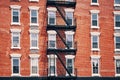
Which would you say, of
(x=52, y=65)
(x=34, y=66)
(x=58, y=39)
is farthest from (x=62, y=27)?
(x=34, y=66)

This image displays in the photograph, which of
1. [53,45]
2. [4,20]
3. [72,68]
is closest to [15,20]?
[4,20]

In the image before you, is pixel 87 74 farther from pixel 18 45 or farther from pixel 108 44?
pixel 18 45

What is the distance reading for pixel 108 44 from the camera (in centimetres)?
4700

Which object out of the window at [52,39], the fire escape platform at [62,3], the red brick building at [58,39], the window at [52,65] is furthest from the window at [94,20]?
the window at [52,65]

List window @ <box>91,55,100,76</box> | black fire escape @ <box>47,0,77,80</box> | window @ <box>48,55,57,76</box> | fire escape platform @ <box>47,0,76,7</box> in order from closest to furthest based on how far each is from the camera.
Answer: black fire escape @ <box>47,0,77,80</box>, window @ <box>48,55,57,76</box>, fire escape platform @ <box>47,0,76,7</box>, window @ <box>91,55,100,76</box>

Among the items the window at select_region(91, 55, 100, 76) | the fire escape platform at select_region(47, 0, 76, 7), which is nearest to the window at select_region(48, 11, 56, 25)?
the fire escape platform at select_region(47, 0, 76, 7)

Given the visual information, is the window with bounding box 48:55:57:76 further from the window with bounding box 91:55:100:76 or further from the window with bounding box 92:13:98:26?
the window with bounding box 92:13:98:26

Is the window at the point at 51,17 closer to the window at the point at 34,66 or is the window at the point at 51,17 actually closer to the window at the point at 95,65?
→ the window at the point at 34,66

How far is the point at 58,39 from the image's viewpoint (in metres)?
45.9

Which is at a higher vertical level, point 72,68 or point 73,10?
point 73,10

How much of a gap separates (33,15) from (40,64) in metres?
5.49

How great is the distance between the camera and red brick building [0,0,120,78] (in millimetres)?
45125

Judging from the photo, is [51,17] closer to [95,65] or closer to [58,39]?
[58,39]

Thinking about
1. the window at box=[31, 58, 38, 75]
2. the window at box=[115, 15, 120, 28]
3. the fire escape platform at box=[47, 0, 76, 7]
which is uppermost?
the fire escape platform at box=[47, 0, 76, 7]
